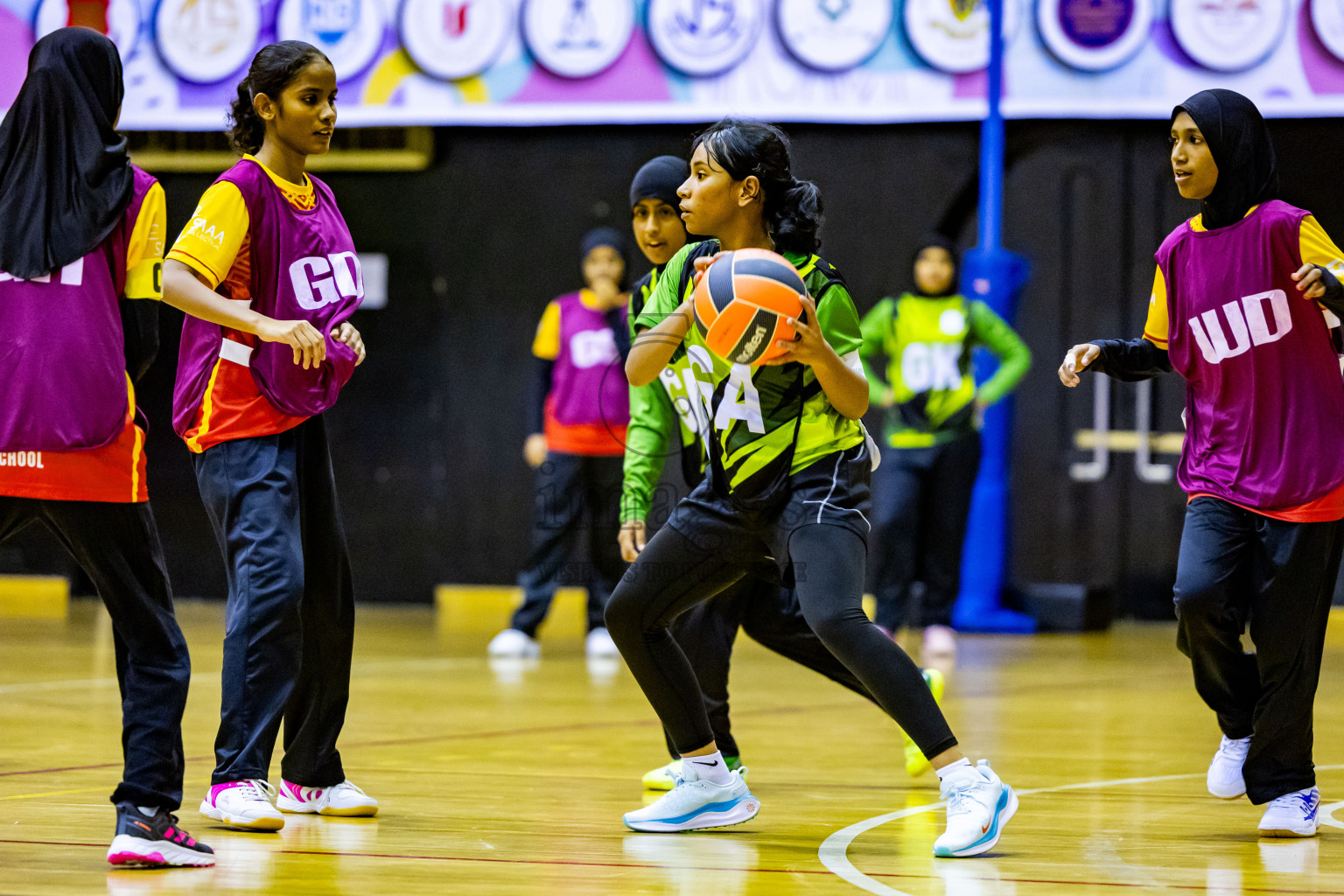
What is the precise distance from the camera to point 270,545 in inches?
148

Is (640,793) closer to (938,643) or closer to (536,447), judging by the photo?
(938,643)

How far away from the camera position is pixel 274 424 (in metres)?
3.84

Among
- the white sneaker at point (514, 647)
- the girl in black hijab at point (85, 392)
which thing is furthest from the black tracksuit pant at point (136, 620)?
the white sneaker at point (514, 647)

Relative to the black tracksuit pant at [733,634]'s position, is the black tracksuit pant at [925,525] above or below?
below

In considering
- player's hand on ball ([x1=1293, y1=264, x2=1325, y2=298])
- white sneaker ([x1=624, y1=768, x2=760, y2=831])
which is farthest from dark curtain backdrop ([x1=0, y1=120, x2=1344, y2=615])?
white sneaker ([x1=624, y1=768, x2=760, y2=831])

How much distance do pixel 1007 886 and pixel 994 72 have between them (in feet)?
23.1

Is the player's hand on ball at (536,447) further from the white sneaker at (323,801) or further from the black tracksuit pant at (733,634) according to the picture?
the white sneaker at (323,801)

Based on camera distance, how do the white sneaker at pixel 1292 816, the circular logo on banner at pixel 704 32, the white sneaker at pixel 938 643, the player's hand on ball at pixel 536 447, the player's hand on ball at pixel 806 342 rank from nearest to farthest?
the player's hand on ball at pixel 806 342 < the white sneaker at pixel 1292 816 < the white sneaker at pixel 938 643 < the player's hand on ball at pixel 536 447 < the circular logo on banner at pixel 704 32

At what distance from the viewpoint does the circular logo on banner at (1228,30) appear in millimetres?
8992

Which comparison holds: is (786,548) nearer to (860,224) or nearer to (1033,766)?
(1033,766)

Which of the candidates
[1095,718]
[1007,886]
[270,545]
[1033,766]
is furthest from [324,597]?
[1095,718]

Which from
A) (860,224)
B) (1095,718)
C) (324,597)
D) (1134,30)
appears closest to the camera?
(324,597)

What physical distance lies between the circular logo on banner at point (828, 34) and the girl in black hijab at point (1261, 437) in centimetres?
546

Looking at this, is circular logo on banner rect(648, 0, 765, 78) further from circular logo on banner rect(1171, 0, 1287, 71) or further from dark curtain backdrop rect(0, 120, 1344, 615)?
circular logo on banner rect(1171, 0, 1287, 71)
